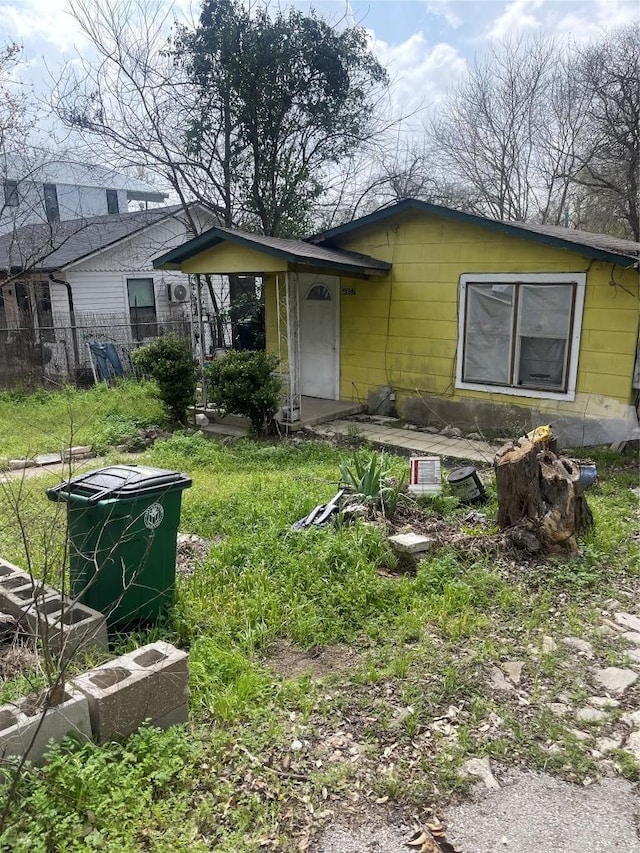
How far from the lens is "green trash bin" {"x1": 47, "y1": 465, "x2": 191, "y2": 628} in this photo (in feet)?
10.0

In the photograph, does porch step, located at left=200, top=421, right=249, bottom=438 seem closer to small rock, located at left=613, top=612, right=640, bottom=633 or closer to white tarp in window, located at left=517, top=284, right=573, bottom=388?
white tarp in window, located at left=517, top=284, right=573, bottom=388

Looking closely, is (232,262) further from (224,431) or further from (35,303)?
(35,303)

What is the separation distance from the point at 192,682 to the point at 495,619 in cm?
185

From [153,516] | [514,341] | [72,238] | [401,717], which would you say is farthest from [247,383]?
[72,238]

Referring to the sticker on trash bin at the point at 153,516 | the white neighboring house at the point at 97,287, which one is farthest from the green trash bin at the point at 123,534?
the white neighboring house at the point at 97,287

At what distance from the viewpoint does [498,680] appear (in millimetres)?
3004

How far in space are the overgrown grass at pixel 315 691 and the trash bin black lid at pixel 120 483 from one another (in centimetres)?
80

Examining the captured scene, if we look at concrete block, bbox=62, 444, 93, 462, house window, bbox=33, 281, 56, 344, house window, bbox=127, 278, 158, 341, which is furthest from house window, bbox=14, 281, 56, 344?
concrete block, bbox=62, 444, 93, 462

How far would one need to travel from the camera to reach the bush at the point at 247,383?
320 inches

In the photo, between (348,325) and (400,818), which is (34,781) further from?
(348,325)

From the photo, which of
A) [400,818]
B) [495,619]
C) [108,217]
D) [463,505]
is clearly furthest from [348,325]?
[108,217]

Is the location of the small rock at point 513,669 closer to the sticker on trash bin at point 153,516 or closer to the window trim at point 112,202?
the sticker on trash bin at point 153,516

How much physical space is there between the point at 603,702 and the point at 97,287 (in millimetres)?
15752

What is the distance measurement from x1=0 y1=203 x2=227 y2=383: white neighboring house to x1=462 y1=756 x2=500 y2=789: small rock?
1207 centimetres
